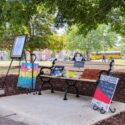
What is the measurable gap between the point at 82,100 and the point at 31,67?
215 cm

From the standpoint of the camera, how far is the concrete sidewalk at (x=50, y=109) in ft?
18.9

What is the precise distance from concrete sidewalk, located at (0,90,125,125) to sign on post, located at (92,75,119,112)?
0.64ft

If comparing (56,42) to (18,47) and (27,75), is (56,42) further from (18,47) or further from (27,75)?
(18,47)

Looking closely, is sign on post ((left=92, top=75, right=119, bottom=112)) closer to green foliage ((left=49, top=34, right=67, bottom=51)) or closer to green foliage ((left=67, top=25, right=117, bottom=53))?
green foliage ((left=49, top=34, right=67, bottom=51))

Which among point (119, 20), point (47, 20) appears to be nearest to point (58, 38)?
point (47, 20)

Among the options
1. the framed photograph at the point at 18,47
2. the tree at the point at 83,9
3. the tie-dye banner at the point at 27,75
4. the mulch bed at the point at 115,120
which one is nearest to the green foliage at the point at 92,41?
the tree at the point at 83,9

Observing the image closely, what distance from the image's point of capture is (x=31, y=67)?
29.6 feet

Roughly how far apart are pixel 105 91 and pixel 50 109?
128 cm

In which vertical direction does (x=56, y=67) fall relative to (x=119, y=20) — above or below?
below

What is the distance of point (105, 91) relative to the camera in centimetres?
646

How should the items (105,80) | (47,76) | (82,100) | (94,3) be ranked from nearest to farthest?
(105,80) → (82,100) → (47,76) → (94,3)

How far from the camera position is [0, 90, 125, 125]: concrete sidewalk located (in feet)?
18.9

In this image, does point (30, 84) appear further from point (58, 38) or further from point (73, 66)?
point (58, 38)

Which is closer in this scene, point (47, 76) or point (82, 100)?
point (82, 100)
